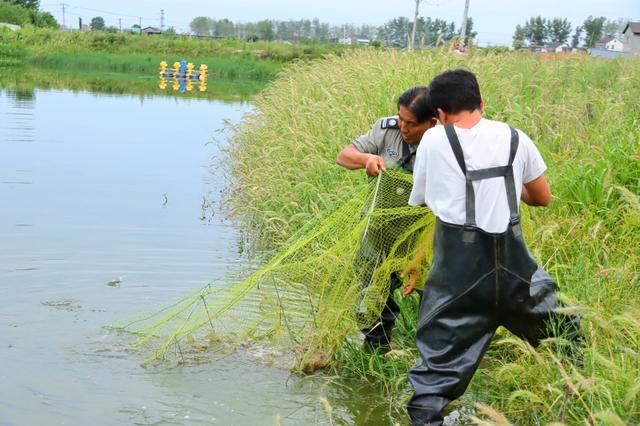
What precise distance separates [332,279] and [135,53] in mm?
52642

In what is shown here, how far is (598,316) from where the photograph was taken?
381 cm

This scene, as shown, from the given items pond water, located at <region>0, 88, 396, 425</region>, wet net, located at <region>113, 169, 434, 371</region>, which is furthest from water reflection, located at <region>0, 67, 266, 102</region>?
wet net, located at <region>113, 169, 434, 371</region>

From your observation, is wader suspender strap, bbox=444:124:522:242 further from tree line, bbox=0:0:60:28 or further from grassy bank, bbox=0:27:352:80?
tree line, bbox=0:0:60:28

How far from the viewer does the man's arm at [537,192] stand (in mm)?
4156

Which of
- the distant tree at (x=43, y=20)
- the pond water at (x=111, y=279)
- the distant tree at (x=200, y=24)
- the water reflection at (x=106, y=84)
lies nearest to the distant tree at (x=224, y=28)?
the distant tree at (x=200, y=24)

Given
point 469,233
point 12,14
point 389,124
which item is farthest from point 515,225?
point 12,14

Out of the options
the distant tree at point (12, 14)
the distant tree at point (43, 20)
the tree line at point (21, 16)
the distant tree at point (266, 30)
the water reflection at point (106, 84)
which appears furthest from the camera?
the distant tree at point (266, 30)

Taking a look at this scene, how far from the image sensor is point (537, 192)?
166 inches

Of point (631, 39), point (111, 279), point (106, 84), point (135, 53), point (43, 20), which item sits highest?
point (631, 39)

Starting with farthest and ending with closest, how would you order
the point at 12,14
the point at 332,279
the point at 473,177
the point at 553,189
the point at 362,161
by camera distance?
1. the point at 12,14
2. the point at 553,189
3. the point at 332,279
4. the point at 362,161
5. the point at 473,177

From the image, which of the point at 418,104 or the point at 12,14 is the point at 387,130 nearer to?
the point at 418,104

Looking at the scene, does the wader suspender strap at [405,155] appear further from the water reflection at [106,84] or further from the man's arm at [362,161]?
the water reflection at [106,84]

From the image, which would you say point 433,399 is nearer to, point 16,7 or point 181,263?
point 181,263

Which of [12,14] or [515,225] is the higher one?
[515,225]
